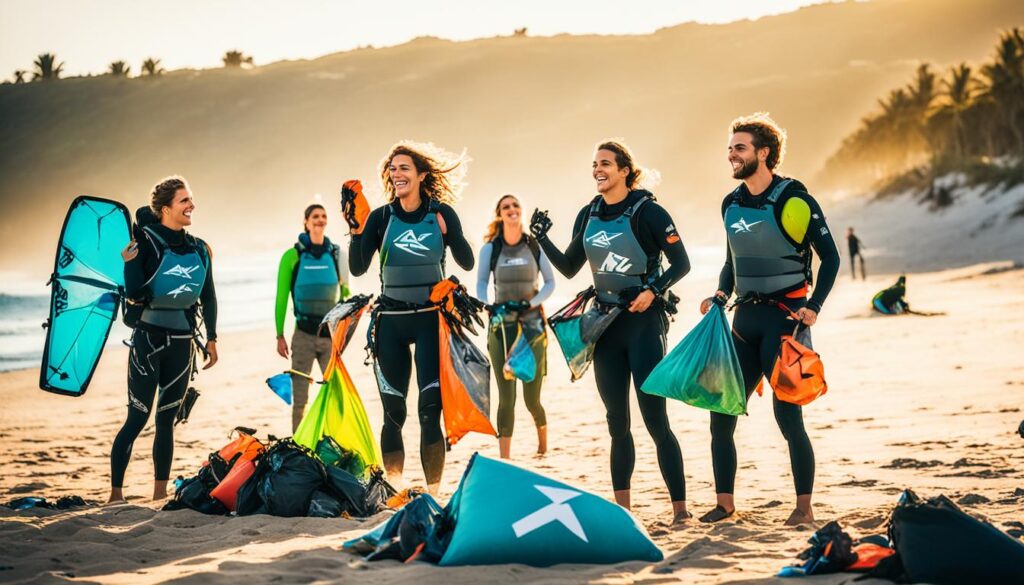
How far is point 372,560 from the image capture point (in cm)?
455

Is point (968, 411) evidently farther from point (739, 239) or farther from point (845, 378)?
point (739, 239)

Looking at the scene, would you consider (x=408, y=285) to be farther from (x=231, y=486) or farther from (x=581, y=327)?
(x=231, y=486)

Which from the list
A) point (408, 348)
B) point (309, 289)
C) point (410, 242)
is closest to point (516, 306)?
point (309, 289)

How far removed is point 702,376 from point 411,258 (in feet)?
6.12

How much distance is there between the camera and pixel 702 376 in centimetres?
536

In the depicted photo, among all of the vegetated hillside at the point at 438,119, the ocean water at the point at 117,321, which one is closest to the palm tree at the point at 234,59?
the vegetated hillside at the point at 438,119

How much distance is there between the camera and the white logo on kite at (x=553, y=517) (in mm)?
4430

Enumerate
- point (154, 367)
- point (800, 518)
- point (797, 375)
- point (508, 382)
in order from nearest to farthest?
1. point (797, 375)
2. point (800, 518)
3. point (154, 367)
4. point (508, 382)

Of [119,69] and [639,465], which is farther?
[119,69]

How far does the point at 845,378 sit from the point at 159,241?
7034 mm

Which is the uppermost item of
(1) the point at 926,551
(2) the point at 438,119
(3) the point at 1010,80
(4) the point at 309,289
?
(2) the point at 438,119

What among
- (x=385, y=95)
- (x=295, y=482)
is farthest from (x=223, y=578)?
(x=385, y=95)

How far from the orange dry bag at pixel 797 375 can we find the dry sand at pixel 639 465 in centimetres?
63

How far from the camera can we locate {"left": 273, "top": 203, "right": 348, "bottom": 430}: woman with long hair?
8.05 meters
